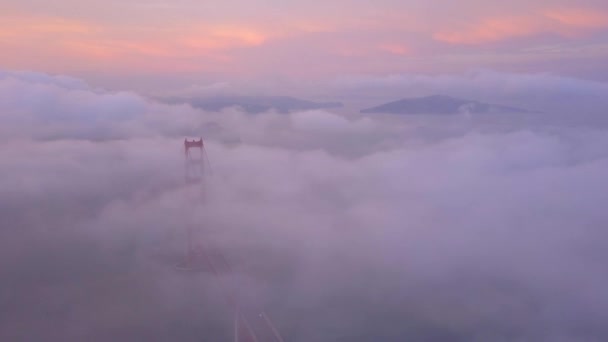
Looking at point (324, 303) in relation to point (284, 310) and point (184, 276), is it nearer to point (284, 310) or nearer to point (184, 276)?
point (284, 310)

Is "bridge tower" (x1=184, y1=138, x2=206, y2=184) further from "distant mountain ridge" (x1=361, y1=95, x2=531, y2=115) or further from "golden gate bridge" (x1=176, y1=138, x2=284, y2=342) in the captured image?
"distant mountain ridge" (x1=361, y1=95, x2=531, y2=115)

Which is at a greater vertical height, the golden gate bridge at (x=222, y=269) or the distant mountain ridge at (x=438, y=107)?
the distant mountain ridge at (x=438, y=107)

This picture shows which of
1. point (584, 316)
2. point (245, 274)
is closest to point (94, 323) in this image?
point (245, 274)

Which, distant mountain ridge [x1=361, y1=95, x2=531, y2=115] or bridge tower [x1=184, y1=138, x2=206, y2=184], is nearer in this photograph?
bridge tower [x1=184, y1=138, x2=206, y2=184]

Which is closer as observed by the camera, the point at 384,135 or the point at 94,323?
the point at 94,323

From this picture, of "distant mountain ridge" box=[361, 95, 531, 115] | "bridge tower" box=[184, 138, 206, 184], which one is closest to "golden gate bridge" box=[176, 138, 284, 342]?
"bridge tower" box=[184, 138, 206, 184]

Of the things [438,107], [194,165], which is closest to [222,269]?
[194,165]

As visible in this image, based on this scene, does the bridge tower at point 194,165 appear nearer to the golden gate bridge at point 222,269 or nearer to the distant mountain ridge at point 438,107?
the golden gate bridge at point 222,269

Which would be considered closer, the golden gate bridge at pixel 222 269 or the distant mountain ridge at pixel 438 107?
the golden gate bridge at pixel 222 269

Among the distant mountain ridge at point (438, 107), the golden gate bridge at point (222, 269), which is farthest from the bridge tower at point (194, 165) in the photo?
the distant mountain ridge at point (438, 107)
